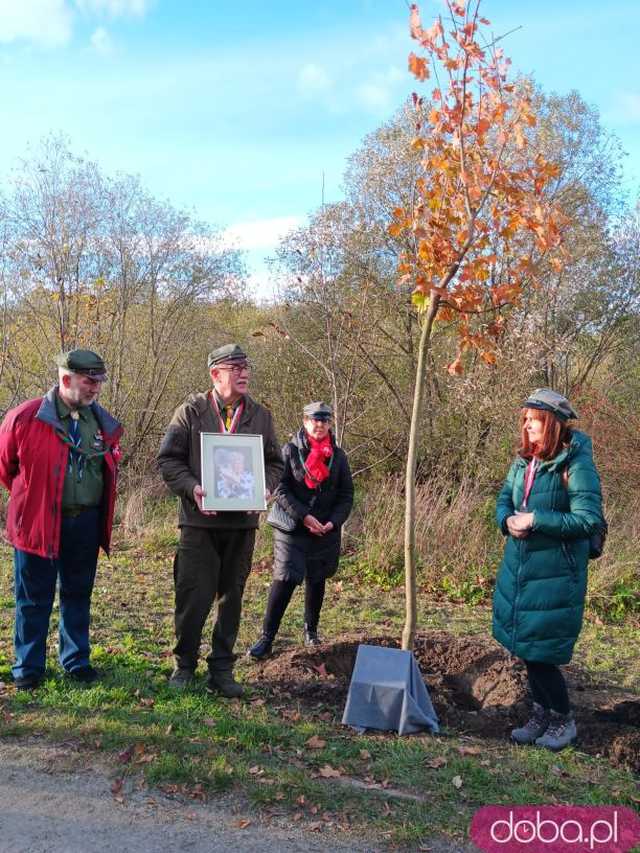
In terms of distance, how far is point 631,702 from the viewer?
5262 millimetres

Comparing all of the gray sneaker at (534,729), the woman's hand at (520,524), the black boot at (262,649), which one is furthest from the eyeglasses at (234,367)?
the gray sneaker at (534,729)

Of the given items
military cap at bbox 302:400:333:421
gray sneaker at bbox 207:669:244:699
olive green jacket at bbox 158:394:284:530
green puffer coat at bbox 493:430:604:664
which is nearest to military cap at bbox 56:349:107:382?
olive green jacket at bbox 158:394:284:530

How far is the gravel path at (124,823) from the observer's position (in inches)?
139

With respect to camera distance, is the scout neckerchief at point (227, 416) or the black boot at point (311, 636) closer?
the scout neckerchief at point (227, 416)

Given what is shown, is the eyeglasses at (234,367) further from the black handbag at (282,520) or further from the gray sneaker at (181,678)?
the gray sneaker at (181,678)

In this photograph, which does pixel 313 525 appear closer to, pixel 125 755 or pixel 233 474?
pixel 233 474

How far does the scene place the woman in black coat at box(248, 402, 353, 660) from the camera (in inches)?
251

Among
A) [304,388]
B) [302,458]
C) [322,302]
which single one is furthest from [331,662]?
[304,388]

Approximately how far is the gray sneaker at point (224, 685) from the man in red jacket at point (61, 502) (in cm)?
84

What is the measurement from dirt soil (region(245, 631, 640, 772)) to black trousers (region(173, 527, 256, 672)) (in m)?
0.46

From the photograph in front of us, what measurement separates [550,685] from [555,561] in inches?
30.1

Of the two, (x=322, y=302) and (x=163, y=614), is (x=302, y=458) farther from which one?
(x=322, y=302)

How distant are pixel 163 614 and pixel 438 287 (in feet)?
15.4

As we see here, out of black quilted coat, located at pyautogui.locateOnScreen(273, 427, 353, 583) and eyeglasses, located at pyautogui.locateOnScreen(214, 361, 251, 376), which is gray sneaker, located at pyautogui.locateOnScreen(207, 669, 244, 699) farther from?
eyeglasses, located at pyautogui.locateOnScreen(214, 361, 251, 376)
